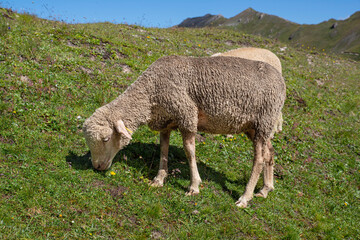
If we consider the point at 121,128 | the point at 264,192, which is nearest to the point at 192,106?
the point at 121,128

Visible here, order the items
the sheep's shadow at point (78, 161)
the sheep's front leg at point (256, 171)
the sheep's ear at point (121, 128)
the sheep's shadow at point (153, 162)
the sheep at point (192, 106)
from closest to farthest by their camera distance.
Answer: the sheep's ear at point (121, 128)
the sheep at point (192, 106)
the sheep's shadow at point (78, 161)
the sheep's shadow at point (153, 162)
the sheep's front leg at point (256, 171)

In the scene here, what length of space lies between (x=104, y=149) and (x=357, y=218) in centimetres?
629

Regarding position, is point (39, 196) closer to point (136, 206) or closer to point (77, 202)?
point (77, 202)

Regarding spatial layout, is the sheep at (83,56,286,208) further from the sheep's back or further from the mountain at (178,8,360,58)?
the mountain at (178,8,360,58)

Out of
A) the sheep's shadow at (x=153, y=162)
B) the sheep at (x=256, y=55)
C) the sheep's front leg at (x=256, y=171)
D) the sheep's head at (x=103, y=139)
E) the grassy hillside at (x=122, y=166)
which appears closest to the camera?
the grassy hillside at (x=122, y=166)

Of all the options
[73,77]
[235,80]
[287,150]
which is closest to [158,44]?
[73,77]

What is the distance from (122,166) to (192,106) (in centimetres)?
199

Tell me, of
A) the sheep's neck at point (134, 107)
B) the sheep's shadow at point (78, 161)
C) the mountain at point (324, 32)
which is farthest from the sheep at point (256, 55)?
the mountain at point (324, 32)

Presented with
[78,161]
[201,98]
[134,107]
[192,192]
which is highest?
[201,98]

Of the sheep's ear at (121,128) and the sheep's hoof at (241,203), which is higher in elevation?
the sheep's ear at (121,128)

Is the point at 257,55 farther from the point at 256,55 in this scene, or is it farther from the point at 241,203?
the point at 241,203

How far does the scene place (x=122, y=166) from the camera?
6.27 m

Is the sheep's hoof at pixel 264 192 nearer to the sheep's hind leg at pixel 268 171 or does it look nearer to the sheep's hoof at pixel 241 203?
the sheep's hind leg at pixel 268 171

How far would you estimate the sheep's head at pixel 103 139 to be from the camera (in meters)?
5.35
